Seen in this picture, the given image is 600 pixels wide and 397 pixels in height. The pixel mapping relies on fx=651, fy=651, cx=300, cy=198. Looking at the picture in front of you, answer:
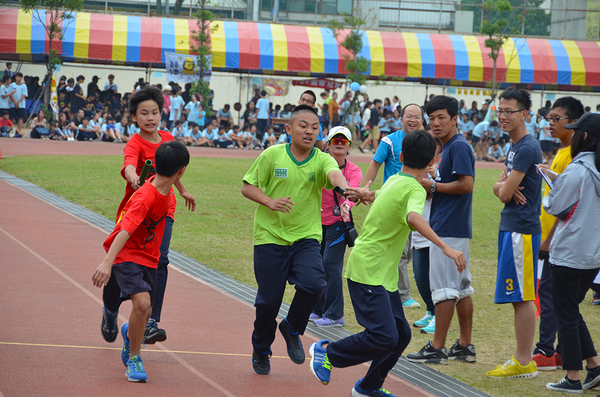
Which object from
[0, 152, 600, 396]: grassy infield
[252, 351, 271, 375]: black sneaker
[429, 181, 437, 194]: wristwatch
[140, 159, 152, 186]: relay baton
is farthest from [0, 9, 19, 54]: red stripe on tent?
[252, 351, 271, 375]: black sneaker

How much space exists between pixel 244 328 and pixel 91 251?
350 centimetres

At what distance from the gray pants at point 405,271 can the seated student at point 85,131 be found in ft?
70.2

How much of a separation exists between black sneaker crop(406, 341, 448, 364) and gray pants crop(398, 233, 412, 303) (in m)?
1.70

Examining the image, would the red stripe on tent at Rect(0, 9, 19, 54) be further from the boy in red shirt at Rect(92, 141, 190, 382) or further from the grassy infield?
the boy in red shirt at Rect(92, 141, 190, 382)

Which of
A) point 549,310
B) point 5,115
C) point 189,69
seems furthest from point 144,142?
point 189,69

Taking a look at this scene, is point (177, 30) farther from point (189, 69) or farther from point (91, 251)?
point (91, 251)

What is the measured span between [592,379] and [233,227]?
7.07 metres

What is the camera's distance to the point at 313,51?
32094 mm

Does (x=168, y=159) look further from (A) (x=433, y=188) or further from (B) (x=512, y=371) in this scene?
(B) (x=512, y=371)

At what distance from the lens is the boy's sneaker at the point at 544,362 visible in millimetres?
5395

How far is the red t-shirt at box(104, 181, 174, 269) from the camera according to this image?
14.3 ft

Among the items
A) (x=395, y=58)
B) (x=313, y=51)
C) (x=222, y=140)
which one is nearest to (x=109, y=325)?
(x=222, y=140)

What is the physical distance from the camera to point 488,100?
103 ft

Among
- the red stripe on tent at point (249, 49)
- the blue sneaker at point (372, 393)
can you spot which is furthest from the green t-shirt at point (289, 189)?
the red stripe on tent at point (249, 49)
